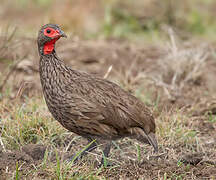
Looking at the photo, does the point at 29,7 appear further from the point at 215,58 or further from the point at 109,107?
the point at 109,107

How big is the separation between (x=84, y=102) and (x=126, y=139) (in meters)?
1.09

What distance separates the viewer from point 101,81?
13.6 ft

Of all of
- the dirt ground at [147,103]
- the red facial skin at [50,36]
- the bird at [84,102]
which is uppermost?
the red facial skin at [50,36]

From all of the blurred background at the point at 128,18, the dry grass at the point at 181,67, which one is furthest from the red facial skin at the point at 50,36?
the blurred background at the point at 128,18

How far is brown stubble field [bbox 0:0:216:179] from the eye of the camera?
12.7 ft

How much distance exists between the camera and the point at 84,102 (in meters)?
3.85

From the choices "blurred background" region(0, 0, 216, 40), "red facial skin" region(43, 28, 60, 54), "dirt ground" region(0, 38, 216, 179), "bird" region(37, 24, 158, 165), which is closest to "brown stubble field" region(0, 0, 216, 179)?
"dirt ground" region(0, 38, 216, 179)

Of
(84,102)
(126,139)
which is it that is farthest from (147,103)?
(84,102)

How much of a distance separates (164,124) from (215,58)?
2.86m

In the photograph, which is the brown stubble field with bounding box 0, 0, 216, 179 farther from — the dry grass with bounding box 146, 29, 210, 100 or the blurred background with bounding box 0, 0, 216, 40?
the blurred background with bounding box 0, 0, 216, 40

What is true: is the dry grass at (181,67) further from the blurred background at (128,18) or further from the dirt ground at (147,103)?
the blurred background at (128,18)

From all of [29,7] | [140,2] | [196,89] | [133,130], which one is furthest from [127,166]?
[29,7]

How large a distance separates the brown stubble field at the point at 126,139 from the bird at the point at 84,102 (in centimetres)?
27

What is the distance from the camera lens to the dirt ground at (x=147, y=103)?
3893 mm
